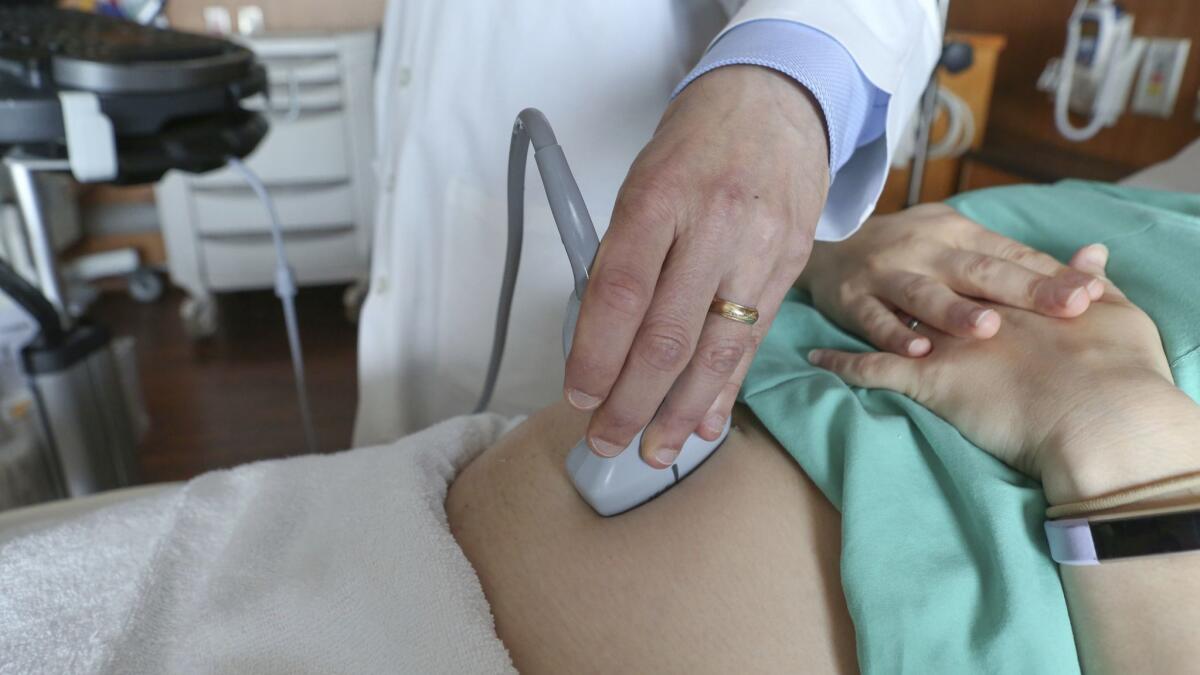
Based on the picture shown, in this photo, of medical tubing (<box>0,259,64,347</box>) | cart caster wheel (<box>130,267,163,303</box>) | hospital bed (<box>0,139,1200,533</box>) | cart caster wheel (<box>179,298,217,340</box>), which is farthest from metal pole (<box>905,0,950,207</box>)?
cart caster wheel (<box>130,267,163,303</box>)

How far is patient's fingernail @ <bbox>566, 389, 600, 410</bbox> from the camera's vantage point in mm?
456

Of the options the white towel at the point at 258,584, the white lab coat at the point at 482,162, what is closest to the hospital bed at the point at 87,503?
the white towel at the point at 258,584

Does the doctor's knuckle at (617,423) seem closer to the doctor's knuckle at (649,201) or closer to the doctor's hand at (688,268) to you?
the doctor's hand at (688,268)

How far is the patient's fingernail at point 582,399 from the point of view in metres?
0.46

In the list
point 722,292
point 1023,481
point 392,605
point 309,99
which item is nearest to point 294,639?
point 392,605

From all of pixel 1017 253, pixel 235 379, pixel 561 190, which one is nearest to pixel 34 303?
pixel 561 190

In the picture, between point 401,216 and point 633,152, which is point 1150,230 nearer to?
point 633,152

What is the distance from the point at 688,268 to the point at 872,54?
30 centimetres

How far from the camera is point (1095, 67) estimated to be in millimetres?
1614

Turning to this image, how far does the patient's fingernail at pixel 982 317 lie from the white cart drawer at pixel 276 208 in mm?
2420

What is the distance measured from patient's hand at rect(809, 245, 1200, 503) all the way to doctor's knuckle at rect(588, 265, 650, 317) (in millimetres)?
244

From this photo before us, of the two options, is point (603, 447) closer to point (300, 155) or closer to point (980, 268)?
point (980, 268)

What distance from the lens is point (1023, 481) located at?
52 cm

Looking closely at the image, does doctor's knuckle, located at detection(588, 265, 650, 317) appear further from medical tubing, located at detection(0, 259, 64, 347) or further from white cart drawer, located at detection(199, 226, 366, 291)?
white cart drawer, located at detection(199, 226, 366, 291)
